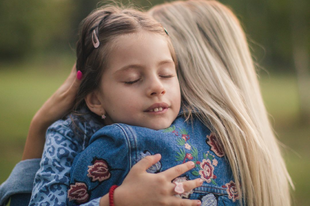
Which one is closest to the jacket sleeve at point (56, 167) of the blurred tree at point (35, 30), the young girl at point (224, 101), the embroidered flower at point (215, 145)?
the young girl at point (224, 101)

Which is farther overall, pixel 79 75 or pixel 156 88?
pixel 79 75

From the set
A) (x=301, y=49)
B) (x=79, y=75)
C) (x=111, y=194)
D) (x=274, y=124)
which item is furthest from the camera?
(x=301, y=49)

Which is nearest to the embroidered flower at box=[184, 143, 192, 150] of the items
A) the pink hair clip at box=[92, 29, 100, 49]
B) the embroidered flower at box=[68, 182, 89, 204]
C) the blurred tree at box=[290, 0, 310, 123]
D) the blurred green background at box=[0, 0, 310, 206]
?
the embroidered flower at box=[68, 182, 89, 204]

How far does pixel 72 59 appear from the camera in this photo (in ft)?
93.9

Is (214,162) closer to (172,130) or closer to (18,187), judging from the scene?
(172,130)

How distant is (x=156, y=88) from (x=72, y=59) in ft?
91.3

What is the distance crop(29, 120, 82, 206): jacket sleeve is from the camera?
176 cm

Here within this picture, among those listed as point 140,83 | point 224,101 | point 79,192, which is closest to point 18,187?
point 79,192

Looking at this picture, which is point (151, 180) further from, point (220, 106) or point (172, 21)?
point (172, 21)

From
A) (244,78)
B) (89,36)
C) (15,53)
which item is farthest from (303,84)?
(15,53)

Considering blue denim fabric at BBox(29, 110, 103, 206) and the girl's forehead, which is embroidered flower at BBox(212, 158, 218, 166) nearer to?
the girl's forehead

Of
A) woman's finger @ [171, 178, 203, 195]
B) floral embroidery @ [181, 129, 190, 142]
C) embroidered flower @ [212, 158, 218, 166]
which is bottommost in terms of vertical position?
woman's finger @ [171, 178, 203, 195]

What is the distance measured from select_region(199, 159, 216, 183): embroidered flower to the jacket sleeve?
0.72 metres

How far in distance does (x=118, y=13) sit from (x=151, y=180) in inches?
43.9
